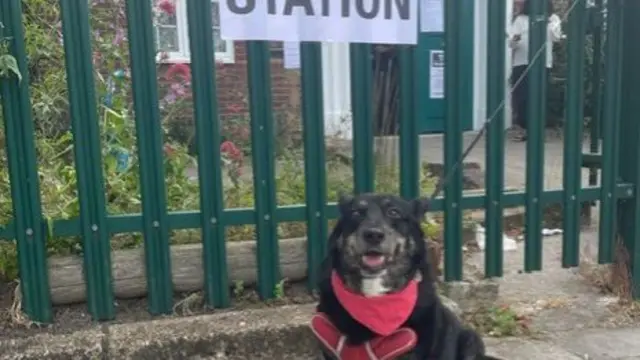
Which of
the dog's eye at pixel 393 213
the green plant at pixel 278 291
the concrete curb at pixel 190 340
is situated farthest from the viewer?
the green plant at pixel 278 291

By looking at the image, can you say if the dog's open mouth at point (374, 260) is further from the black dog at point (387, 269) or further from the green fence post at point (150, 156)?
the green fence post at point (150, 156)

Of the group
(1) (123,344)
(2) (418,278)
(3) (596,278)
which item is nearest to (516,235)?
(3) (596,278)

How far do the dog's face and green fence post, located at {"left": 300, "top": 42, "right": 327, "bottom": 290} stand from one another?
0.69m

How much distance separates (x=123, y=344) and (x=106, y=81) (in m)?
1.68

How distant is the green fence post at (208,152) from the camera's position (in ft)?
11.1

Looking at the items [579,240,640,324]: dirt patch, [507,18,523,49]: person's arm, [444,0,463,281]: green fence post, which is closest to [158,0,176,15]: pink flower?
[444,0,463,281]: green fence post

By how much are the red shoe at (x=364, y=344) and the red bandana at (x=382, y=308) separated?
4cm

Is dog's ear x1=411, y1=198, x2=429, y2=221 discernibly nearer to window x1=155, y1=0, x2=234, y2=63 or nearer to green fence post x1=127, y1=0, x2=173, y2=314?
green fence post x1=127, y1=0, x2=173, y2=314

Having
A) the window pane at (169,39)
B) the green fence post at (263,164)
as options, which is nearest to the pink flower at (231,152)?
the green fence post at (263,164)

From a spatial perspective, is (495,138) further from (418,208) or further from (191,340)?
(191,340)

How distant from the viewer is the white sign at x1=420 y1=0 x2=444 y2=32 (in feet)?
12.5

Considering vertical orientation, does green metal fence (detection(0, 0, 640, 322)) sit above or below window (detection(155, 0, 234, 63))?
below

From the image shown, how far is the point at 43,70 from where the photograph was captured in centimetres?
423

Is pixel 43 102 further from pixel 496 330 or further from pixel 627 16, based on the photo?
pixel 627 16
